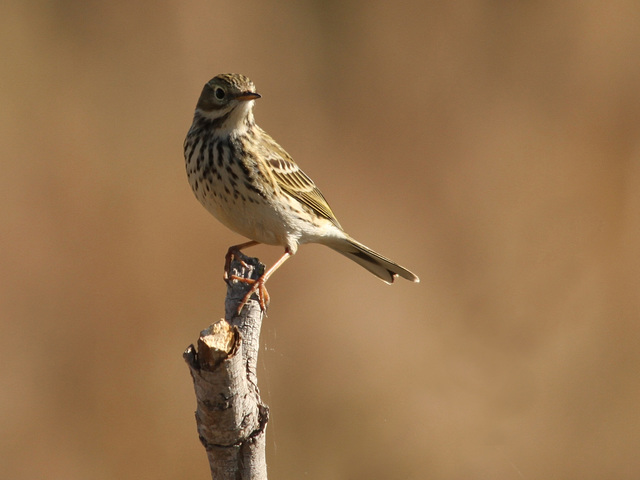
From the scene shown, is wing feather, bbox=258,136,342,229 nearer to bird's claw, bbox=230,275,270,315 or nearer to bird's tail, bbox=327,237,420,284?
bird's tail, bbox=327,237,420,284

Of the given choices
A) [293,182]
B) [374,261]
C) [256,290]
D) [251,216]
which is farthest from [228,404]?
[374,261]

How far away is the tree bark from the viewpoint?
3182 mm

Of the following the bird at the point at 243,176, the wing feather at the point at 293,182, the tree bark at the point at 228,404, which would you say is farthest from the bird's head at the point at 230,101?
the tree bark at the point at 228,404

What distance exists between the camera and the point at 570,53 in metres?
9.81

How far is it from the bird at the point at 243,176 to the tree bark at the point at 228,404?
145 centimetres

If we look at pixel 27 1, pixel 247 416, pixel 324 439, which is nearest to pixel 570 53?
pixel 324 439

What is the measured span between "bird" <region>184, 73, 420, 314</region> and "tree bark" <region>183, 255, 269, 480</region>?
4.75ft

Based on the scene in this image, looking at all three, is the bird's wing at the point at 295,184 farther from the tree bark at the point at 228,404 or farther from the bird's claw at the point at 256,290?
the tree bark at the point at 228,404

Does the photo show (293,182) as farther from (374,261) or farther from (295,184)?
(374,261)

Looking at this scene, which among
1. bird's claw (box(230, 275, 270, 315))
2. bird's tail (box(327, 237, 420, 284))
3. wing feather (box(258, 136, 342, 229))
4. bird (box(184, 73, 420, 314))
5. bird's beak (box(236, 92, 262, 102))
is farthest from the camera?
bird's tail (box(327, 237, 420, 284))

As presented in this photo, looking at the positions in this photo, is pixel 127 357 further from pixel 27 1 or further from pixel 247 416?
pixel 247 416

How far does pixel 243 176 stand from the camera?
199 inches

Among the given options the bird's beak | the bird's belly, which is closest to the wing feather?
the bird's belly

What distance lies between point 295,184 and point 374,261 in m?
0.97
